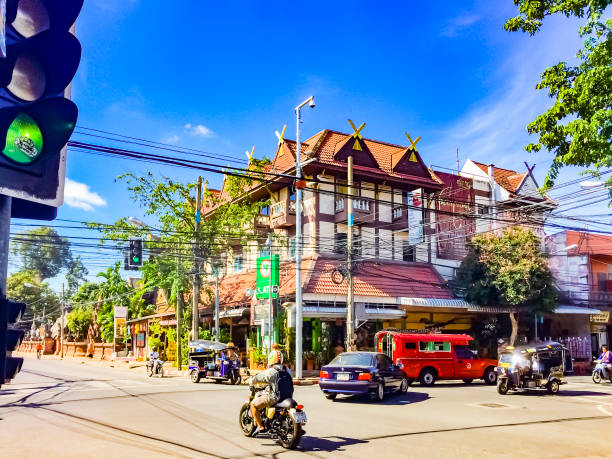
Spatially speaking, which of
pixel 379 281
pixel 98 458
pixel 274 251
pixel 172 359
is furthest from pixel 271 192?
pixel 98 458

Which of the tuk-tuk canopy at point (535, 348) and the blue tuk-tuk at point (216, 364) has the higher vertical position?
the tuk-tuk canopy at point (535, 348)

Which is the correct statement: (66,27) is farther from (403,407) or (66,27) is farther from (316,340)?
(316,340)

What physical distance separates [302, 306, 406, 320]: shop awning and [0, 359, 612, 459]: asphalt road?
8.60 metres

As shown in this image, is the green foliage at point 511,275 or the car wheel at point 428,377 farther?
the green foliage at point 511,275

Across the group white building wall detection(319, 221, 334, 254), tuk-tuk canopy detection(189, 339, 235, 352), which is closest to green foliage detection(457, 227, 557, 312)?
white building wall detection(319, 221, 334, 254)

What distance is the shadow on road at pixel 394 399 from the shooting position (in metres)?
A: 17.0

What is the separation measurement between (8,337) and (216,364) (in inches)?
835

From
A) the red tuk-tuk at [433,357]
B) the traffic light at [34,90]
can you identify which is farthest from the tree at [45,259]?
the traffic light at [34,90]

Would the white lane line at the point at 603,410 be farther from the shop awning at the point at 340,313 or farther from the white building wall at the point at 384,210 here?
the white building wall at the point at 384,210

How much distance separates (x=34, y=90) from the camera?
3.21m

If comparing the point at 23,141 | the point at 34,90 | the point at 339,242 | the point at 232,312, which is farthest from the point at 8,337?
the point at 232,312

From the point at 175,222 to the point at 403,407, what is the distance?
69.4 feet

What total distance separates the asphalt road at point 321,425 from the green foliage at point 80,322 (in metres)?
41.9

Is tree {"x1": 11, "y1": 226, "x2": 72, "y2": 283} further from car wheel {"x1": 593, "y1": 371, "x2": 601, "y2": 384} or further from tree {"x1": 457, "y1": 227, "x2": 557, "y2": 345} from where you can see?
car wheel {"x1": 593, "y1": 371, "x2": 601, "y2": 384}
